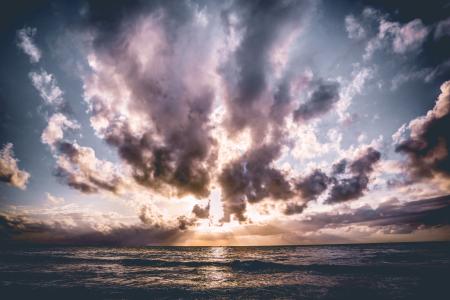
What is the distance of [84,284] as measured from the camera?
21766 millimetres

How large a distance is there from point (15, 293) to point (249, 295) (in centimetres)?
1937

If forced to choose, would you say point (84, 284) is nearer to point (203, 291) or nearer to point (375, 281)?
point (203, 291)

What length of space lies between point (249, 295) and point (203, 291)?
4.31 metres

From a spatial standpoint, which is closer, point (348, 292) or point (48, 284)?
point (348, 292)

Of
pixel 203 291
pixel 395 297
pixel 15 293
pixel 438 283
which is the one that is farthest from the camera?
pixel 438 283

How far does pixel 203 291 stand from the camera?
19297 mm

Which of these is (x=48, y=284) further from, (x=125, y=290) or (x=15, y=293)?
(x=125, y=290)

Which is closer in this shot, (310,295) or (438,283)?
(310,295)

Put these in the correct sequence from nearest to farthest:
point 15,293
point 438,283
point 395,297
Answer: point 395,297 → point 15,293 → point 438,283

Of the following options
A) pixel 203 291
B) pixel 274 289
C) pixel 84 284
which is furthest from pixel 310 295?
pixel 84 284

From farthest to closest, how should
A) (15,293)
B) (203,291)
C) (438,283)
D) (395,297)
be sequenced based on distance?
1. (438,283)
2. (203,291)
3. (15,293)
4. (395,297)

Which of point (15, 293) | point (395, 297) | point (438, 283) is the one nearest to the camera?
point (395, 297)

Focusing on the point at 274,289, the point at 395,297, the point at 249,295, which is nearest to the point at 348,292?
the point at 395,297

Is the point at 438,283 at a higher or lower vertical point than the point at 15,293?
lower
